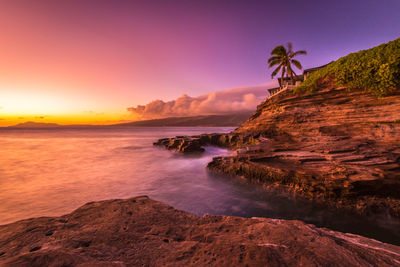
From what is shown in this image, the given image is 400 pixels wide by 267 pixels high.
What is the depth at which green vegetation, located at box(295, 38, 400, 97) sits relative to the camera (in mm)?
7426

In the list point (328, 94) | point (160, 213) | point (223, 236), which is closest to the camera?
point (223, 236)

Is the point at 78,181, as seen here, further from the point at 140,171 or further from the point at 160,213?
the point at 160,213

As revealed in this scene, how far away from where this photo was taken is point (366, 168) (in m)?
6.65

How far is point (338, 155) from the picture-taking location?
7.54 meters

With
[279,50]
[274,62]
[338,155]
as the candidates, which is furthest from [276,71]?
[338,155]

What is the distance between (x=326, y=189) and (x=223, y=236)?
650 centimetres

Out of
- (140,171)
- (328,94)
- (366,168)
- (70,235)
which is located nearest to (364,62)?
(328,94)

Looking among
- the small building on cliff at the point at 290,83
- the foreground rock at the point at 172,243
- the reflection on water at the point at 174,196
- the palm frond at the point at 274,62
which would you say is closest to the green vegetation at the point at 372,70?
the reflection on water at the point at 174,196

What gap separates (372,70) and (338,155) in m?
4.83

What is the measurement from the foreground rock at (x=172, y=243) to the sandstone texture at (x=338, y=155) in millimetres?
4126

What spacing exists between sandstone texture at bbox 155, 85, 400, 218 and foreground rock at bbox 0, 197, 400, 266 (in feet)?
13.5

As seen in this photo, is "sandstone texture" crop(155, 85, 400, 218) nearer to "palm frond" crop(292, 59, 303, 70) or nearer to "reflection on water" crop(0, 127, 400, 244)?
"reflection on water" crop(0, 127, 400, 244)

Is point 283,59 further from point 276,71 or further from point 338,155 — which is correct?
point 338,155

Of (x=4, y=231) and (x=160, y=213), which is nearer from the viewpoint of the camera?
(x=4, y=231)
